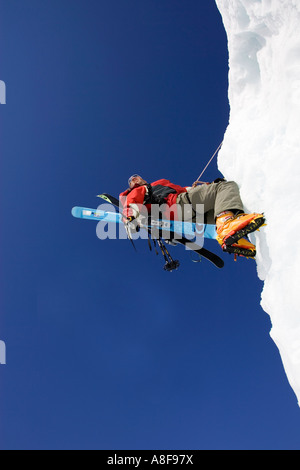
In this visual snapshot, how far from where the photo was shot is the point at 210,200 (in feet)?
11.9

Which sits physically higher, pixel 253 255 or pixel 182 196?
pixel 182 196

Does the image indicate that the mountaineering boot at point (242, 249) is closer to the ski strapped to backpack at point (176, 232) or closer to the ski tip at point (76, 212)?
the ski strapped to backpack at point (176, 232)

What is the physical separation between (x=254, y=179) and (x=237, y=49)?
1.80 meters

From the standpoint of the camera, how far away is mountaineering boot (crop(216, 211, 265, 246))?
2734 mm

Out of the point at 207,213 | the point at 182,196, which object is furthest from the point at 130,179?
the point at 207,213

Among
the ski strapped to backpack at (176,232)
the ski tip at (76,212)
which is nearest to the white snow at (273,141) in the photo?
the ski strapped to backpack at (176,232)

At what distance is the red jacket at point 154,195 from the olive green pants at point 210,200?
140 mm

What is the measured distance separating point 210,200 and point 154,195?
928mm

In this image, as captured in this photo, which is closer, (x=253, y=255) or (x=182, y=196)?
(x=253, y=255)

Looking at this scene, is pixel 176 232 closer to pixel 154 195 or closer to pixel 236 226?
pixel 154 195

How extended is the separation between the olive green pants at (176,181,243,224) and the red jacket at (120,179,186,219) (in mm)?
140

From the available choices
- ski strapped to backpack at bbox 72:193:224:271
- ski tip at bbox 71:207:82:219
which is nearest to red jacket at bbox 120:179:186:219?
ski strapped to backpack at bbox 72:193:224:271

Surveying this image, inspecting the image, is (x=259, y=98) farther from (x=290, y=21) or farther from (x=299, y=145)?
(x=299, y=145)

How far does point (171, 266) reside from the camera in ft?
14.5
